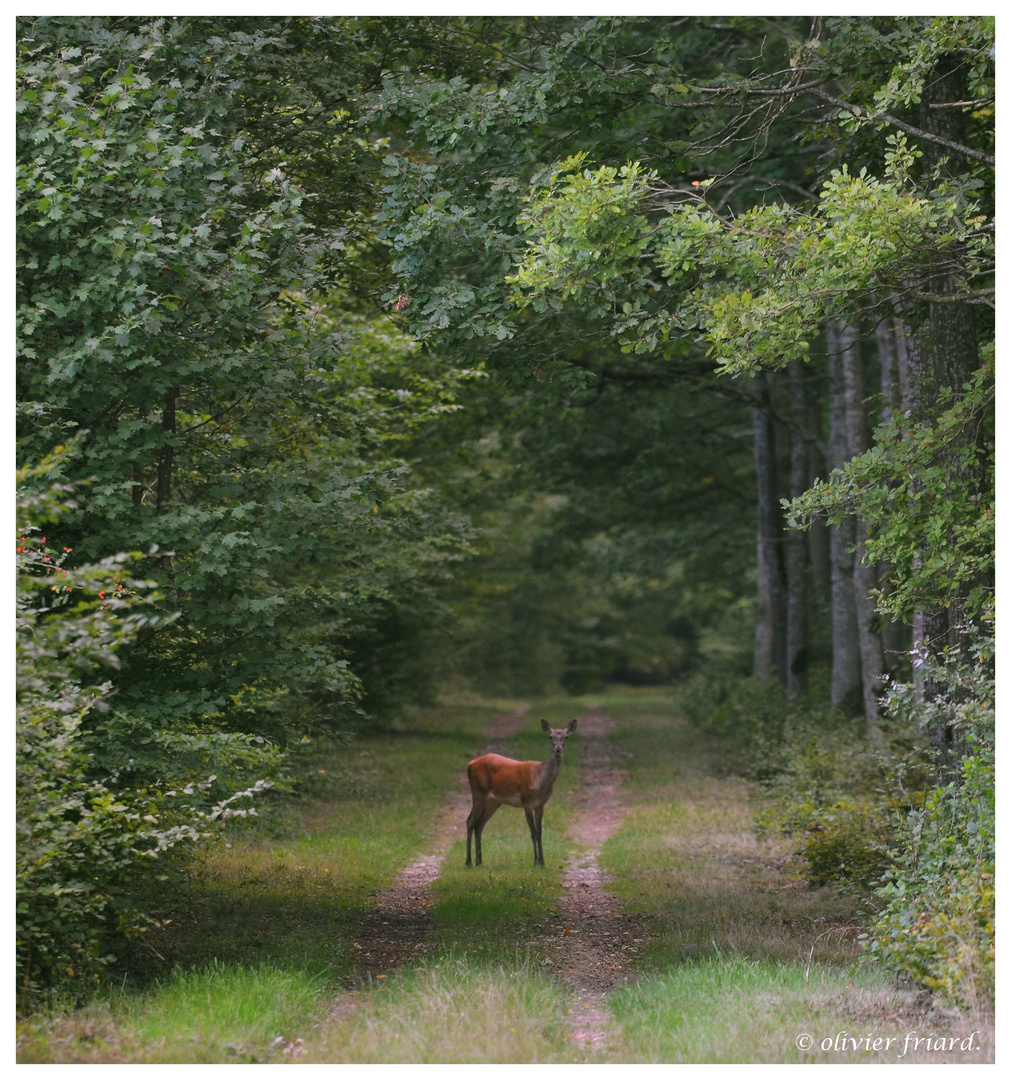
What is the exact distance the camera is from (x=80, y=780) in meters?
6.74

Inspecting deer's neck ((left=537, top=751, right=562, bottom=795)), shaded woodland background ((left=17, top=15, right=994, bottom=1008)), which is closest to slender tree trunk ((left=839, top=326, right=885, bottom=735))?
shaded woodland background ((left=17, top=15, right=994, bottom=1008))

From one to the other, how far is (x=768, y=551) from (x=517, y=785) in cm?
1292

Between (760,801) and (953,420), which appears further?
(760,801)

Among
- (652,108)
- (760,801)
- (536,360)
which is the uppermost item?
(652,108)

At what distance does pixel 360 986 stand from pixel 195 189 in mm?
5799

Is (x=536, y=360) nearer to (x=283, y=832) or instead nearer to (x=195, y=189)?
(x=195, y=189)

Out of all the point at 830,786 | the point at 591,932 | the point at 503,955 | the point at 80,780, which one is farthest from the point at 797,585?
the point at 80,780

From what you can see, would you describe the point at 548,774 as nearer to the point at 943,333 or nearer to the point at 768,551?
the point at 943,333

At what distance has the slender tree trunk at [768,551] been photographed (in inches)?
874

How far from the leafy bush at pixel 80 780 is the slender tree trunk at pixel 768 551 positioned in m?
14.3

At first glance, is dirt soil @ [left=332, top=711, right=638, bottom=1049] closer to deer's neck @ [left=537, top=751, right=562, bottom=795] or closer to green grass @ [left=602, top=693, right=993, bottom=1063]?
green grass @ [left=602, top=693, right=993, bottom=1063]

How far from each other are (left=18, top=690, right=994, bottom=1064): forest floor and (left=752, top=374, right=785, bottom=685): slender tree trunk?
7.61 metres
